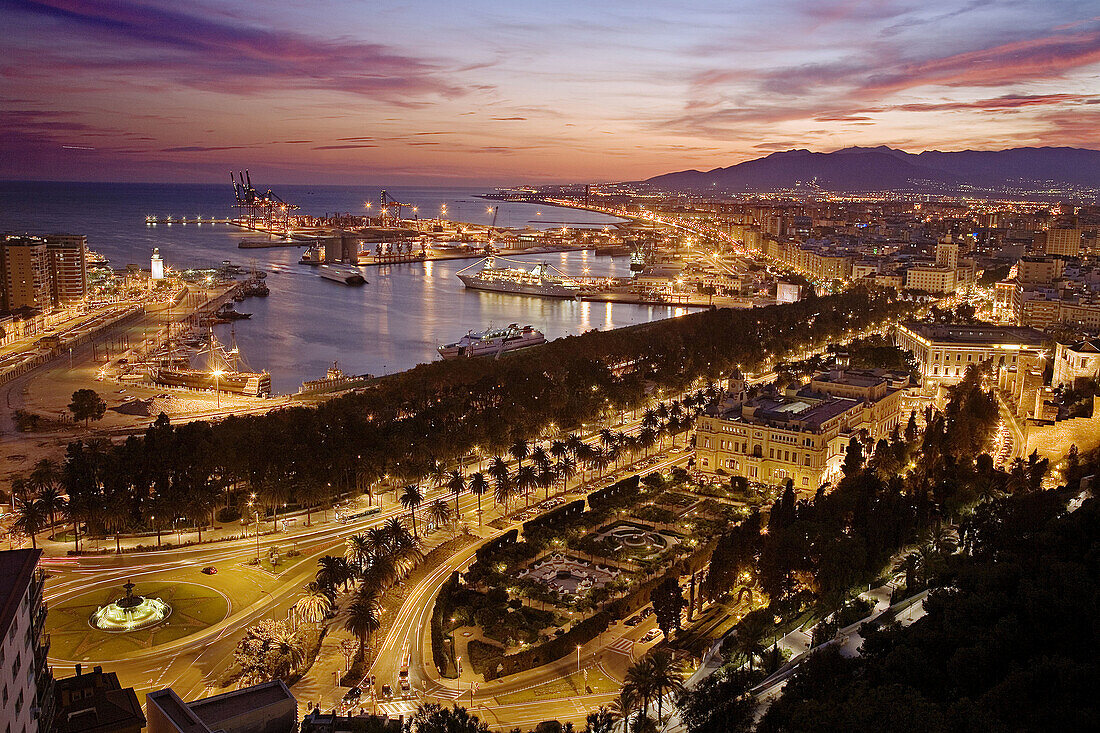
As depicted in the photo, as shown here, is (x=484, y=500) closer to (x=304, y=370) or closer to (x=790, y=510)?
(x=790, y=510)

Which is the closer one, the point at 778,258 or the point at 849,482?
the point at 849,482

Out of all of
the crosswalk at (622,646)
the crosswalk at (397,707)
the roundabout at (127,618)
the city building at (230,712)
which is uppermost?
the city building at (230,712)

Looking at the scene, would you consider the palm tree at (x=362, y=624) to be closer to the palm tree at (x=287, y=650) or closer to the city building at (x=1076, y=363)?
the palm tree at (x=287, y=650)

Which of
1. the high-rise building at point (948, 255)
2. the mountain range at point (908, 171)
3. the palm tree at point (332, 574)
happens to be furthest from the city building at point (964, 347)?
the mountain range at point (908, 171)

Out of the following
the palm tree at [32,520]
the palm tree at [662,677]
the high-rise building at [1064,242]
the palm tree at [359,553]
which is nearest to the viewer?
the palm tree at [662,677]

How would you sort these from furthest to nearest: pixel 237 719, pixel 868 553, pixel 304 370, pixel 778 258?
pixel 778 258 < pixel 304 370 < pixel 868 553 < pixel 237 719

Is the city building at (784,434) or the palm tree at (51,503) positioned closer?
the palm tree at (51,503)

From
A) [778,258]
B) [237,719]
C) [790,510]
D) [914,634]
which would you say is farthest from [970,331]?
[778,258]
